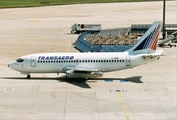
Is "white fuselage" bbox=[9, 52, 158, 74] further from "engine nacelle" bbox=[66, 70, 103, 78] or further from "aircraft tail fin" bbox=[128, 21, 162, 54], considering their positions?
"engine nacelle" bbox=[66, 70, 103, 78]

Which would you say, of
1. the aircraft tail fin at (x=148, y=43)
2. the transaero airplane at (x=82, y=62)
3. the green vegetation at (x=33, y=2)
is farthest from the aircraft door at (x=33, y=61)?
the green vegetation at (x=33, y=2)

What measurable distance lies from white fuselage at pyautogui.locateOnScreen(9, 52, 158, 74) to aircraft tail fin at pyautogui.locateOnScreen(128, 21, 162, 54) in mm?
1138

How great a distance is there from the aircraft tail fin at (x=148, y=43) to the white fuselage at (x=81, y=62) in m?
1.14

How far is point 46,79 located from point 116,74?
10776mm

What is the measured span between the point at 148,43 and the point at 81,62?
9.60 m

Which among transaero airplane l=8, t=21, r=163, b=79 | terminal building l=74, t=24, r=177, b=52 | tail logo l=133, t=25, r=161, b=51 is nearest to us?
transaero airplane l=8, t=21, r=163, b=79

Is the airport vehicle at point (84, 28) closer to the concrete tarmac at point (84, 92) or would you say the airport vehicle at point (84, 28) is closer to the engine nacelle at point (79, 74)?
the concrete tarmac at point (84, 92)

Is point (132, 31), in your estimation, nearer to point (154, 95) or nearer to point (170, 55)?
point (170, 55)

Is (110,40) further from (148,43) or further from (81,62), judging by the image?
(81,62)

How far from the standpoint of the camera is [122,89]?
57.8 meters

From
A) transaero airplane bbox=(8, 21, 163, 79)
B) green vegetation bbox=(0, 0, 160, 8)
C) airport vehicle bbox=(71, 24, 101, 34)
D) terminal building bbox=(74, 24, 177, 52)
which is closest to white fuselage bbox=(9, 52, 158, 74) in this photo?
transaero airplane bbox=(8, 21, 163, 79)

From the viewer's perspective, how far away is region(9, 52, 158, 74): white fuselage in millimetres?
61906

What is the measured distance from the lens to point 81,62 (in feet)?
204

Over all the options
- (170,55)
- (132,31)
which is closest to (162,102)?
(170,55)
